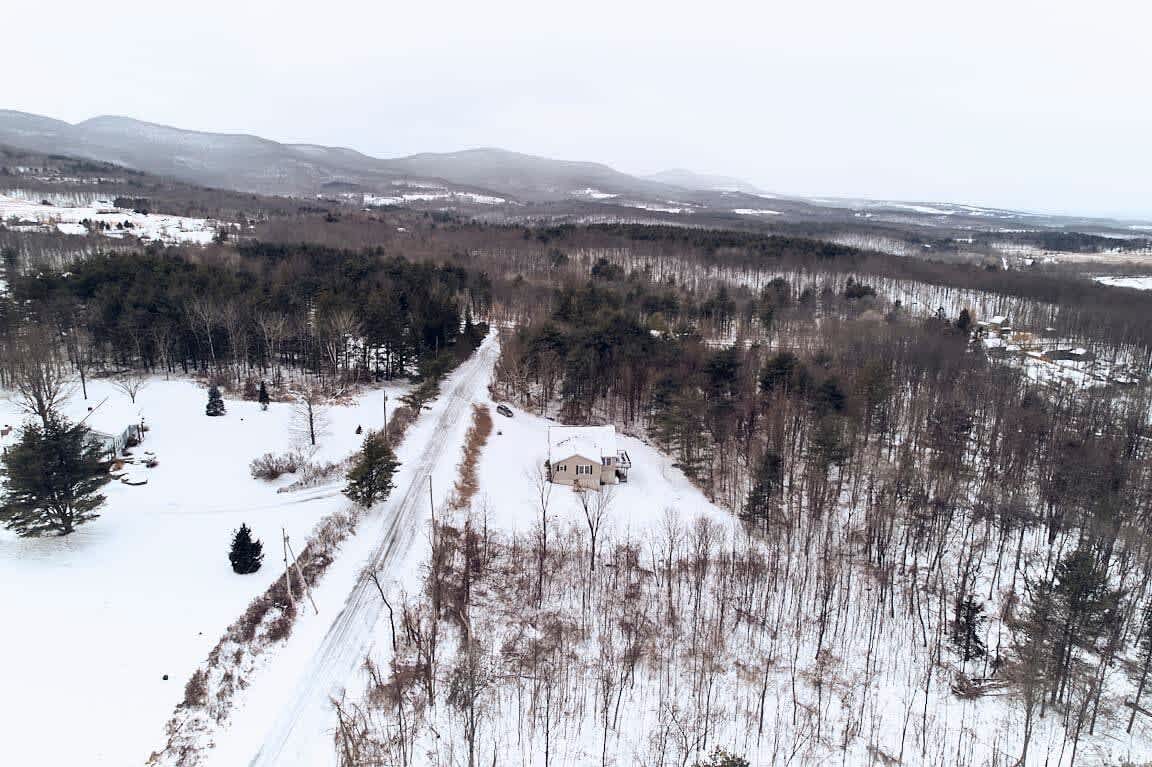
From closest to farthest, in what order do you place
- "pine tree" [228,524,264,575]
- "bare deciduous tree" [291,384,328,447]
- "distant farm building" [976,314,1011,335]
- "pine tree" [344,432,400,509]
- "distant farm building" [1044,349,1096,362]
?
1. "pine tree" [228,524,264,575]
2. "pine tree" [344,432,400,509]
3. "bare deciduous tree" [291,384,328,447]
4. "distant farm building" [1044,349,1096,362]
5. "distant farm building" [976,314,1011,335]

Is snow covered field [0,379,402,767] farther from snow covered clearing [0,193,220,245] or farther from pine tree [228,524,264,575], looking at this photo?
snow covered clearing [0,193,220,245]

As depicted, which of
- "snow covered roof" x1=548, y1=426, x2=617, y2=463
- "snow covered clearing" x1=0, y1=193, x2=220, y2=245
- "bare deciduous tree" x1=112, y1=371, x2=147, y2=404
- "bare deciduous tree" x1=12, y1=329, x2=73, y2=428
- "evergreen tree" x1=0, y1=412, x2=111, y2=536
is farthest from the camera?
"snow covered clearing" x1=0, y1=193, x2=220, y2=245

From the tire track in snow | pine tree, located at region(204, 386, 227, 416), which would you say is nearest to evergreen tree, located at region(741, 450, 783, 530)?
the tire track in snow

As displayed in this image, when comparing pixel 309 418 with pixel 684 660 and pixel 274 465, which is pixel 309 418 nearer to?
pixel 274 465

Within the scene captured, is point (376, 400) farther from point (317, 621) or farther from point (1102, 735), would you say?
point (1102, 735)

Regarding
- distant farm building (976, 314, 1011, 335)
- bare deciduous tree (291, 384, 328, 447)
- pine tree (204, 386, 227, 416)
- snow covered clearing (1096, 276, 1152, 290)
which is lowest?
bare deciduous tree (291, 384, 328, 447)

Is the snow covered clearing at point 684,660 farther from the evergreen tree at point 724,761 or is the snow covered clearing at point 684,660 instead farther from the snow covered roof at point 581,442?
the snow covered roof at point 581,442

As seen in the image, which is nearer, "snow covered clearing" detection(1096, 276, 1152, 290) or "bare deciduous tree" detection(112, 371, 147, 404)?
"bare deciduous tree" detection(112, 371, 147, 404)

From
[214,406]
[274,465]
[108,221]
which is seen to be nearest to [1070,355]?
[274,465]
